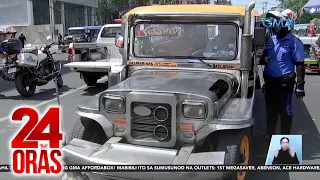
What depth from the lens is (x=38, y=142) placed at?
344cm

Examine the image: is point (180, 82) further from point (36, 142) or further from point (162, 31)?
point (36, 142)

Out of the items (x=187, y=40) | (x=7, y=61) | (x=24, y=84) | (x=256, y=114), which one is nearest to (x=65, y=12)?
(x=7, y=61)

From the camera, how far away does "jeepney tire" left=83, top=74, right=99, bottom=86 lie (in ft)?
34.4

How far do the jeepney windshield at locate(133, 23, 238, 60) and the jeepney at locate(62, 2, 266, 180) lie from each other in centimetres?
1

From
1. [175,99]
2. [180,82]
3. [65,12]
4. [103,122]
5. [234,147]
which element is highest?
[65,12]

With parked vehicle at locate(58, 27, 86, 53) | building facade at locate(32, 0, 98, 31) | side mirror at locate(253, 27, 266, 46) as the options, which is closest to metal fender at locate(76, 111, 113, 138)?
side mirror at locate(253, 27, 266, 46)

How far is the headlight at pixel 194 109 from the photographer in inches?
138

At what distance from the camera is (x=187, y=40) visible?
4707 millimetres

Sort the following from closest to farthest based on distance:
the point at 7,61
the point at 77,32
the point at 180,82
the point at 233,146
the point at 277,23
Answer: the point at 233,146, the point at 180,82, the point at 277,23, the point at 7,61, the point at 77,32

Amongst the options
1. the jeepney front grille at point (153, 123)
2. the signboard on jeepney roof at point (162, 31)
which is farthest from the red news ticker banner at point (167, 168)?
the signboard on jeepney roof at point (162, 31)

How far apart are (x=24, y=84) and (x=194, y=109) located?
670 cm

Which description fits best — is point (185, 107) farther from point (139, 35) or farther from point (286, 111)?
point (286, 111)

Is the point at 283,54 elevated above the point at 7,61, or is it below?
above

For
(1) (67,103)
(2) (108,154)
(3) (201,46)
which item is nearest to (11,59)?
(1) (67,103)
